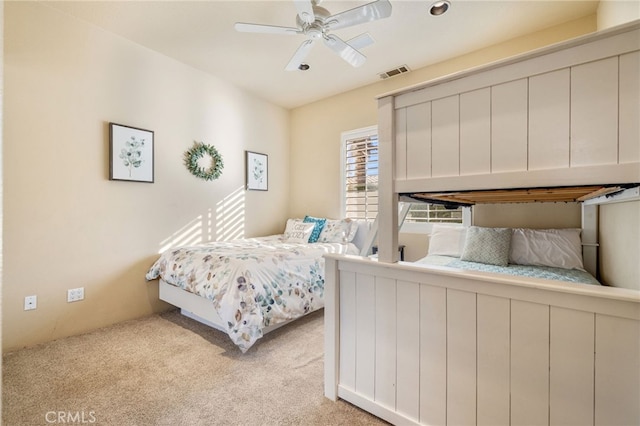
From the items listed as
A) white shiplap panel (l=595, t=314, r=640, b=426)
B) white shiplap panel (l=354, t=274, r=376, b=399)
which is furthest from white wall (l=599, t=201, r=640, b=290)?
white shiplap panel (l=354, t=274, r=376, b=399)

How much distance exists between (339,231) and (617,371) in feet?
9.67

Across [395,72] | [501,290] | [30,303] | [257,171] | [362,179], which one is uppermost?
[395,72]

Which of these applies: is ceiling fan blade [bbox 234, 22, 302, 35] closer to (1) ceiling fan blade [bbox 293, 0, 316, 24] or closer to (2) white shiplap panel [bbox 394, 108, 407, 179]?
(1) ceiling fan blade [bbox 293, 0, 316, 24]

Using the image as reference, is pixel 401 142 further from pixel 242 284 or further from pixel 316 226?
pixel 316 226

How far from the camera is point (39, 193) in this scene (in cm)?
250

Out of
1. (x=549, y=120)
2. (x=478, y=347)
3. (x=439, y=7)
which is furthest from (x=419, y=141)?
(x=439, y=7)

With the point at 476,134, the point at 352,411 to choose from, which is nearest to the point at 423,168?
the point at 476,134

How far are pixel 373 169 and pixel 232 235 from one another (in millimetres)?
2031

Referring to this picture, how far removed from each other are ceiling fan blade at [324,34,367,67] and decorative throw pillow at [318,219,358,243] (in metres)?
1.92

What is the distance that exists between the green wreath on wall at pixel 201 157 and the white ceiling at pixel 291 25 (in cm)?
92

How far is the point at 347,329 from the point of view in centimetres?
172

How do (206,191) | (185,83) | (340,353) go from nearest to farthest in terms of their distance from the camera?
(340,353)
(185,83)
(206,191)

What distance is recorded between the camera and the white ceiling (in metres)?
2.53

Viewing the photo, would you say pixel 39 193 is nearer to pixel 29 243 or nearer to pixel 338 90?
pixel 29 243
